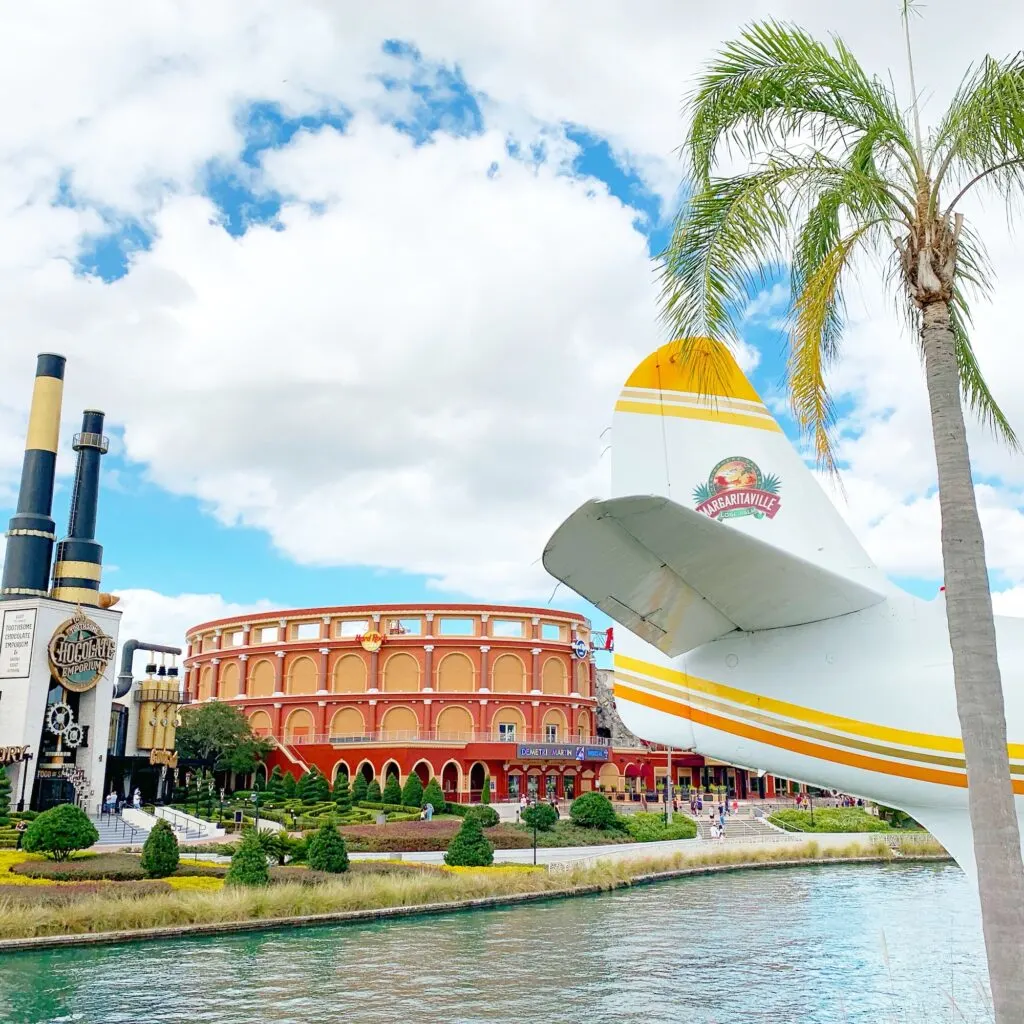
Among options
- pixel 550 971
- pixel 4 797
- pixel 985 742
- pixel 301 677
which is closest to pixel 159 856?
pixel 550 971

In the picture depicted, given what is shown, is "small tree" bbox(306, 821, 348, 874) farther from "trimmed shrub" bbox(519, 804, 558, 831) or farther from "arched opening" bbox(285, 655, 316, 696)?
"arched opening" bbox(285, 655, 316, 696)

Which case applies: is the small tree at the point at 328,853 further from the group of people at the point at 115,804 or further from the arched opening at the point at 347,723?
the arched opening at the point at 347,723

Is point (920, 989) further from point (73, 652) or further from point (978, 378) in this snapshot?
point (73, 652)

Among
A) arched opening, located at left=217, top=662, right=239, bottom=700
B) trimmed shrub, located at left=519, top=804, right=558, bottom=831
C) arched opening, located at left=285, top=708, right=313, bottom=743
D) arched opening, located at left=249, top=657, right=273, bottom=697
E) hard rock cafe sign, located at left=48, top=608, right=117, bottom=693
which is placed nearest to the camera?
trimmed shrub, located at left=519, top=804, right=558, bottom=831

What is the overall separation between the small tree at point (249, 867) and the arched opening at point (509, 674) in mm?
37873

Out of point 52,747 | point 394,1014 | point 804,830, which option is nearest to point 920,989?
point 394,1014

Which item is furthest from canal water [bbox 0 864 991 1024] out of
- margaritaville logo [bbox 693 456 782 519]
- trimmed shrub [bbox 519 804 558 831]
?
trimmed shrub [bbox 519 804 558 831]

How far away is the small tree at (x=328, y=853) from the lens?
2975 centimetres

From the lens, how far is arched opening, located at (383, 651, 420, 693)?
6438cm

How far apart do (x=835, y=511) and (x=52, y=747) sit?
160 feet

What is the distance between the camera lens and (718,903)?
2955cm

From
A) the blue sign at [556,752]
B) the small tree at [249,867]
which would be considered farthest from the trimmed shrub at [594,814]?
the small tree at [249,867]

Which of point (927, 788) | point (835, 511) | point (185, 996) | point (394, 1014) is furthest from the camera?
point (185, 996)

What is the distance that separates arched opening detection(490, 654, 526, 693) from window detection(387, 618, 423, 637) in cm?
599
